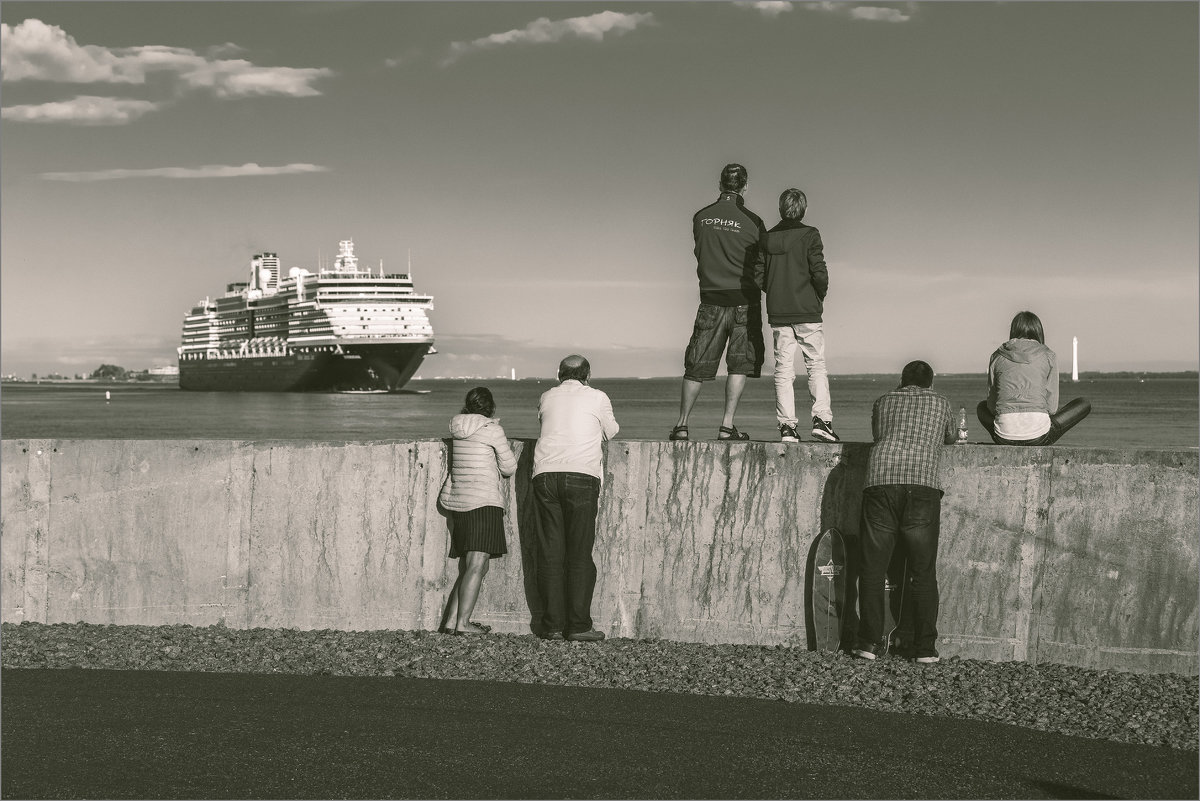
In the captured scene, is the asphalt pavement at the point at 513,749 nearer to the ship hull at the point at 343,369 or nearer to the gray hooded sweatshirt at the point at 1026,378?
the gray hooded sweatshirt at the point at 1026,378

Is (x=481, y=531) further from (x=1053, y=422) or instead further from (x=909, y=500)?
(x=1053, y=422)

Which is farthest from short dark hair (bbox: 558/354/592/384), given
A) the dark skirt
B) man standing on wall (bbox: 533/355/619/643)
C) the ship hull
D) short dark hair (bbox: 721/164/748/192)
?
the ship hull

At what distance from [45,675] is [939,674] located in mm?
4822

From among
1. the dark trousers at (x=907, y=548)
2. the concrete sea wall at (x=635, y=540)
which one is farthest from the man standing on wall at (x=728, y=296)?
the dark trousers at (x=907, y=548)

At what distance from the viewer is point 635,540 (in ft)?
27.6

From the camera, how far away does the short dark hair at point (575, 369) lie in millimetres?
8250

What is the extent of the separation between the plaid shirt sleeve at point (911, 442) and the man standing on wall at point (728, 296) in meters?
1.70

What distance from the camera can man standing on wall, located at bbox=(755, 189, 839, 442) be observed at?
8.83 m

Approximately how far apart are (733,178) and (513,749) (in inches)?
187

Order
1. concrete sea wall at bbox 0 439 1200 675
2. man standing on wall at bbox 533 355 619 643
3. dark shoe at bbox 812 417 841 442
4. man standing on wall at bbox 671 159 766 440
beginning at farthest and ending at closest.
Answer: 1. man standing on wall at bbox 671 159 766 440
2. dark shoe at bbox 812 417 841 442
3. man standing on wall at bbox 533 355 619 643
4. concrete sea wall at bbox 0 439 1200 675

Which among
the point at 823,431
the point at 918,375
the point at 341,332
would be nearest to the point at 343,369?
the point at 341,332

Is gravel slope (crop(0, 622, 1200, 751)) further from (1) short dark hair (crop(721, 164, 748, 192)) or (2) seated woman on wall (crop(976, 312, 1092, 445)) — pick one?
(1) short dark hair (crop(721, 164, 748, 192))

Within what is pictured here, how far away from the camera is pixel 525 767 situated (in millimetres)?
5461

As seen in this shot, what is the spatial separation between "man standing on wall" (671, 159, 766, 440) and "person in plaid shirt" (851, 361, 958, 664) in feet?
5.54
